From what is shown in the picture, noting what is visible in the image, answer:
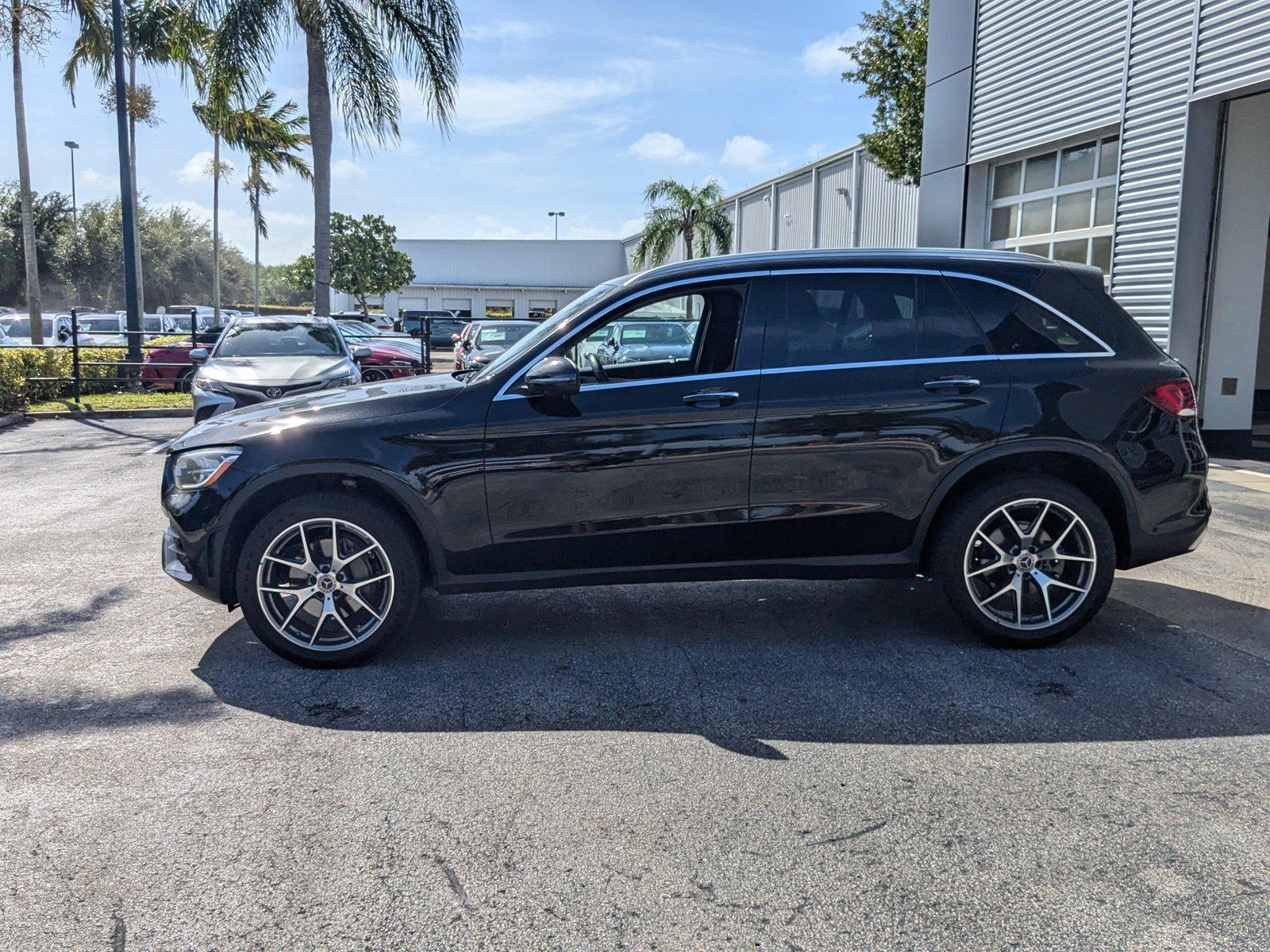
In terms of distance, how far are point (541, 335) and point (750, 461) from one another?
3.86 feet

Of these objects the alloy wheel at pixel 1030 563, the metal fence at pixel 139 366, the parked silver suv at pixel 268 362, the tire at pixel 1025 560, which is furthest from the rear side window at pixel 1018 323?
the metal fence at pixel 139 366

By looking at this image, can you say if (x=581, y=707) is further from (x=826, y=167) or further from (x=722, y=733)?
(x=826, y=167)

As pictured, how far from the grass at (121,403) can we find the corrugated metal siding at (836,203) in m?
16.8

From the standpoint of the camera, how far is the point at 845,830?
10.2 feet

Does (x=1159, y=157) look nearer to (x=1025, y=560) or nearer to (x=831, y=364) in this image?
(x=1025, y=560)

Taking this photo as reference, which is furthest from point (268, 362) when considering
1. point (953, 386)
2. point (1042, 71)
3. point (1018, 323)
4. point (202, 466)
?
point (1042, 71)

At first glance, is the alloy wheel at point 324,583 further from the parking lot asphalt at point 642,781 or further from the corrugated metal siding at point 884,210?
the corrugated metal siding at point 884,210

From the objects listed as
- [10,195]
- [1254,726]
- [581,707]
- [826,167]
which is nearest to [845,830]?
[581,707]

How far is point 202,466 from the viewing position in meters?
4.54

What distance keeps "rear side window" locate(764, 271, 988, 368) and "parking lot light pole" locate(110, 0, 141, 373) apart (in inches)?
609

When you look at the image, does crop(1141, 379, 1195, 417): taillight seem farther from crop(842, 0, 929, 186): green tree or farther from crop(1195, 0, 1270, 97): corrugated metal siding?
crop(842, 0, 929, 186): green tree

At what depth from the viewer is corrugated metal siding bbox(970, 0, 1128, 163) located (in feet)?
40.2

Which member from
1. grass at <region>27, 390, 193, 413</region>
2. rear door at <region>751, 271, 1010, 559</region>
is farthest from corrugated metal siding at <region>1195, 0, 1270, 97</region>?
grass at <region>27, 390, 193, 413</region>

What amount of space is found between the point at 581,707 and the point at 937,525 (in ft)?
6.24
